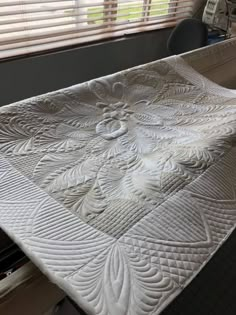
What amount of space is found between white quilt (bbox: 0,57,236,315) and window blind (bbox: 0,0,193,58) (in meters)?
0.70

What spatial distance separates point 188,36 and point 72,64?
0.73m

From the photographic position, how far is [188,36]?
1934mm

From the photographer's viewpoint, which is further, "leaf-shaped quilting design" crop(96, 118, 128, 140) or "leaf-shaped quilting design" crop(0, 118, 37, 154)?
"leaf-shaped quilting design" crop(96, 118, 128, 140)

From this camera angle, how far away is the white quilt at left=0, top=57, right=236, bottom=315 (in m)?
0.52

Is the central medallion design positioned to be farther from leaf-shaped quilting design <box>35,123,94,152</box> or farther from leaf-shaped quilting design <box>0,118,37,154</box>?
leaf-shaped quilting design <box>0,118,37,154</box>

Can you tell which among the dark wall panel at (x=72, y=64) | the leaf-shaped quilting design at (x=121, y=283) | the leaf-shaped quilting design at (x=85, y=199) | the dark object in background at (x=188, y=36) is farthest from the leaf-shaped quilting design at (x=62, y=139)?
the dark object in background at (x=188, y=36)

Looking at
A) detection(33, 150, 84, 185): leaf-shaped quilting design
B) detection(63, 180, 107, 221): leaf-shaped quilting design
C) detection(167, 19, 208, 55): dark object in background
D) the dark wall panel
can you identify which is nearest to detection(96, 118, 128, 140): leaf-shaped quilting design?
detection(33, 150, 84, 185): leaf-shaped quilting design

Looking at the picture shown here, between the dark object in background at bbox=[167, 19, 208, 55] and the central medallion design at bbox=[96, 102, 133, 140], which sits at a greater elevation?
the dark object in background at bbox=[167, 19, 208, 55]

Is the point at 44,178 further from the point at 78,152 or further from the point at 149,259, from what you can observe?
the point at 149,259

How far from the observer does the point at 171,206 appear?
66cm

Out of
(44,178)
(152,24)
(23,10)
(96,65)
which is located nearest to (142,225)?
(44,178)

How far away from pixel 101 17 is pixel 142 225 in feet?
5.13

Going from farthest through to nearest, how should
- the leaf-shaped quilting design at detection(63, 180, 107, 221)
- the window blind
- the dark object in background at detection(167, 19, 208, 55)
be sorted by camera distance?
1. the dark object in background at detection(167, 19, 208, 55)
2. the window blind
3. the leaf-shaped quilting design at detection(63, 180, 107, 221)

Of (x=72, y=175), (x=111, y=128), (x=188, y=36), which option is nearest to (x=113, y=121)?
(x=111, y=128)
